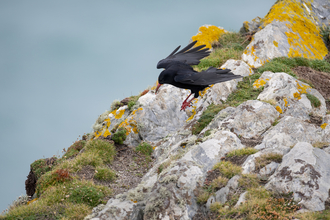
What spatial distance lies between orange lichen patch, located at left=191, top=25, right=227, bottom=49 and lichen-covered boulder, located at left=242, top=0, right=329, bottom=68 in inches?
128

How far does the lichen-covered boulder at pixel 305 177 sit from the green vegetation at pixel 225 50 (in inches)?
370

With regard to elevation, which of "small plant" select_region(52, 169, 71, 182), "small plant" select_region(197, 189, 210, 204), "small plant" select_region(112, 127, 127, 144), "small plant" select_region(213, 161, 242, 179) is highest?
"small plant" select_region(112, 127, 127, 144)

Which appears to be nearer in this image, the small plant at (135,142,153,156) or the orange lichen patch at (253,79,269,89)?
the small plant at (135,142,153,156)

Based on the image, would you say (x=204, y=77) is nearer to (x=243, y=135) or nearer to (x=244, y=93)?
(x=243, y=135)

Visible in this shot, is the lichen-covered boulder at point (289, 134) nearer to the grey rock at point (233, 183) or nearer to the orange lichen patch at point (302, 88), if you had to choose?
the grey rock at point (233, 183)

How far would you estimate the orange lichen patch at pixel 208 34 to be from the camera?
18172mm

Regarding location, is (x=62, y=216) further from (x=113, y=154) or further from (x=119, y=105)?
(x=119, y=105)

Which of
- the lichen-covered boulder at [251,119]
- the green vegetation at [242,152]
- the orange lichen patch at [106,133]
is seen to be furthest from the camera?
the orange lichen patch at [106,133]

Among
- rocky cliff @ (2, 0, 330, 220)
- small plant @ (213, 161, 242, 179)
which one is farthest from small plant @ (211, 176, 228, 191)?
small plant @ (213, 161, 242, 179)

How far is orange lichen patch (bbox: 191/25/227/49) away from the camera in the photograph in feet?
59.6

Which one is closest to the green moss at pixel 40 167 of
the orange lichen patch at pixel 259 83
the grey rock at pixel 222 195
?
the grey rock at pixel 222 195

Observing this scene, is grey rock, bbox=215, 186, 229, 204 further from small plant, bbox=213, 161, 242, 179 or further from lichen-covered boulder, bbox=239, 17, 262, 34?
lichen-covered boulder, bbox=239, 17, 262, 34

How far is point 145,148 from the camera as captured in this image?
462 inches

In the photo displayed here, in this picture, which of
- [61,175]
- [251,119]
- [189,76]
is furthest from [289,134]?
[61,175]
